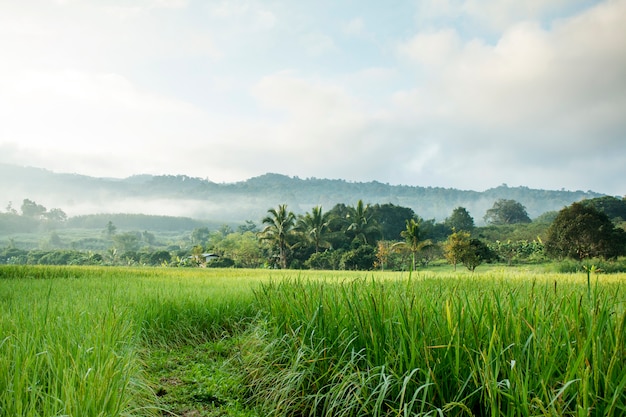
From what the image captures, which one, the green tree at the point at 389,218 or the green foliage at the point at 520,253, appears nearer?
the green foliage at the point at 520,253

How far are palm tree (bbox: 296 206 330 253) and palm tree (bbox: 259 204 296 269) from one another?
2.30 m

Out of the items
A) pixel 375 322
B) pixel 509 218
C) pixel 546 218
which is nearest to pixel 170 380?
pixel 375 322

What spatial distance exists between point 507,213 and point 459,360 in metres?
107

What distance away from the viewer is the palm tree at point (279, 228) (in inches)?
1789

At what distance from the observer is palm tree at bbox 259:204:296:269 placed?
4544 centimetres

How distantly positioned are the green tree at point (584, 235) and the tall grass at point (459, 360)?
40.3 metres

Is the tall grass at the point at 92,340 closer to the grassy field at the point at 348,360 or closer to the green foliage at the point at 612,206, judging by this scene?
the grassy field at the point at 348,360

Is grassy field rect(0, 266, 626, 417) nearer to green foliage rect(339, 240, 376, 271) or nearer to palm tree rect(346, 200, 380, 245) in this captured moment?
green foliage rect(339, 240, 376, 271)

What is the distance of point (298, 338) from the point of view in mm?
3848

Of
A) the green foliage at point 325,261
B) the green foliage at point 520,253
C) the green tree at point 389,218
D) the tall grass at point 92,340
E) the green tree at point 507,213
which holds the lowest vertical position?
the green foliage at point 325,261

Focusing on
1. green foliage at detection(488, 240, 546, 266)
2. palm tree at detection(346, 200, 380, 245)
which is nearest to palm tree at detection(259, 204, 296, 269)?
palm tree at detection(346, 200, 380, 245)

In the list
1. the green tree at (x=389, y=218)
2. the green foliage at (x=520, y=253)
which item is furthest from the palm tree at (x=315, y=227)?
the green tree at (x=389, y=218)

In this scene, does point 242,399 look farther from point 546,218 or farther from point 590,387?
point 546,218

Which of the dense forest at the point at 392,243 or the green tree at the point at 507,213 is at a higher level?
the green tree at the point at 507,213
